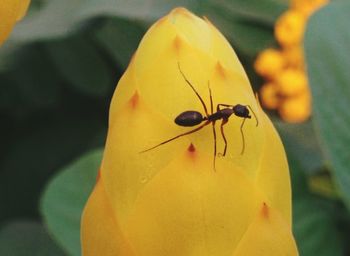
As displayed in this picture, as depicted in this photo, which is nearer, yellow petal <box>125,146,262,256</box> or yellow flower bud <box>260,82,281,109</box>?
yellow petal <box>125,146,262,256</box>

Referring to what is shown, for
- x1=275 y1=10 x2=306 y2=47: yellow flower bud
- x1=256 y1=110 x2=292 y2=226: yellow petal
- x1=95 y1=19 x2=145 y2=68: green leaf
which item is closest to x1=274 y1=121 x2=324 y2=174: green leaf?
x1=275 y1=10 x2=306 y2=47: yellow flower bud

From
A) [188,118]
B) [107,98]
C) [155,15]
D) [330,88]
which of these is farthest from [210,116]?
[107,98]

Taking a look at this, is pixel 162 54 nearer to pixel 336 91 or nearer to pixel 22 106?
pixel 336 91

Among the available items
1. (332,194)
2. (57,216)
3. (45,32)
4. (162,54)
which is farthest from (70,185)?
(162,54)

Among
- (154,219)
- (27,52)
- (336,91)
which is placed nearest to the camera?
(154,219)

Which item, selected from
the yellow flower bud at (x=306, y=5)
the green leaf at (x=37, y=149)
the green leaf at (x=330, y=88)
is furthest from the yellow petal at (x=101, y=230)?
the green leaf at (x=37, y=149)

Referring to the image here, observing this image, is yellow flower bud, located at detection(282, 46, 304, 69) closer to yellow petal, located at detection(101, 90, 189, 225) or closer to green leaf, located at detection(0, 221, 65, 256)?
green leaf, located at detection(0, 221, 65, 256)
